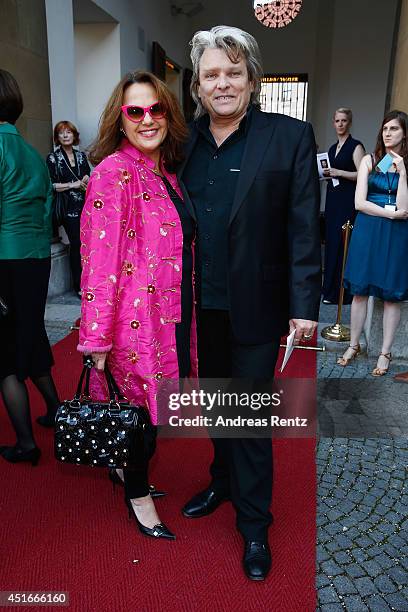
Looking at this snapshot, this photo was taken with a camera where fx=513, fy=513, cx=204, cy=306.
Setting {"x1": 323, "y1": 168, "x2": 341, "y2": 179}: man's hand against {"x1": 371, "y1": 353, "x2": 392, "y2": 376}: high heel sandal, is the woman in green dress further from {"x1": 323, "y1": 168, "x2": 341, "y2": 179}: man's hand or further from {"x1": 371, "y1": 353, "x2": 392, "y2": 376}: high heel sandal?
{"x1": 323, "y1": 168, "x2": 341, "y2": 179}: man's hand

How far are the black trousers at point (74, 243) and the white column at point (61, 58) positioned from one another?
4.24 ft

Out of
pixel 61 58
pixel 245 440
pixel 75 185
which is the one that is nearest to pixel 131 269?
pixel 245 440

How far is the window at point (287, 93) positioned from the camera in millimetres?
13133

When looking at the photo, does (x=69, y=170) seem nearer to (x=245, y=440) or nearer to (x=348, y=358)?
(x=348, y=358)

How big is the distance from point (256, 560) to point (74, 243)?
4586 mm

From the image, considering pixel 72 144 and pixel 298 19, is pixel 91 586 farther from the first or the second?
pixel 298 19

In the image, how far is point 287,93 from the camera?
13648 millimetres

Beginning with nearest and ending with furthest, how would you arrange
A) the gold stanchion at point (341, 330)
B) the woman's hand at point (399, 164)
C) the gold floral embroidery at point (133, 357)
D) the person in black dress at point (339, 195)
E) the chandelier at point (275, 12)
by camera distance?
the gold floral embroidery at point (133, 357)
the woman's hand at point (399, 164)
the gold stanchion at point (341, 330)
the person in black dress at point (339, 195)
the chandelier at point (275, 12)

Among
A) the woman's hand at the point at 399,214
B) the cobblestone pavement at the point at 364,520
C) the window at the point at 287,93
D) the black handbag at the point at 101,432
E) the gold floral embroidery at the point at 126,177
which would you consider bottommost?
the cobblestone pavement at the point at 364,520

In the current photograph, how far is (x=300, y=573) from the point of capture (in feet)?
6.79

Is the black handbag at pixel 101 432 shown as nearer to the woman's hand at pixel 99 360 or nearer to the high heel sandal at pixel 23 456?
the woman's hand at pixel 99 360

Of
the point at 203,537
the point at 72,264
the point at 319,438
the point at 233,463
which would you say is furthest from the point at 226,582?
the point at 72,264

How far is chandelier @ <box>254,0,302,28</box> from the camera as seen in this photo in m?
9.82

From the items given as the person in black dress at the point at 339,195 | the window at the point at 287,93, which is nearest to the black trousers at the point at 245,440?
the person in black dress at the point at 339,195
